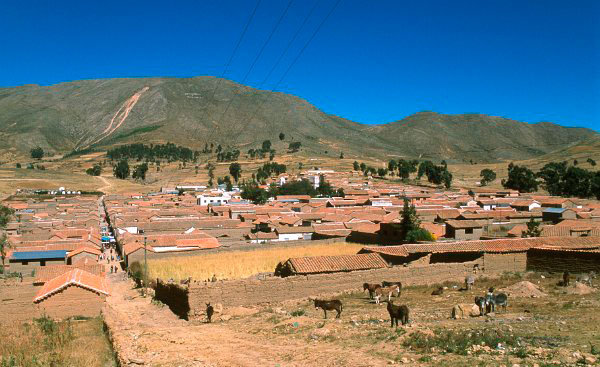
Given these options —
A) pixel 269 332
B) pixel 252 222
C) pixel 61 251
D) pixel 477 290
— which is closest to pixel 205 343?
pixel 269 332

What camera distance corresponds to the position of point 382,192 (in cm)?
9406

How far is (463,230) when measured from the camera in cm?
4272

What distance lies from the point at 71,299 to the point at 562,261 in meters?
20.2

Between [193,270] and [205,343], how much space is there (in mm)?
18902

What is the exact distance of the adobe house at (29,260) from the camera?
3531 centimetres

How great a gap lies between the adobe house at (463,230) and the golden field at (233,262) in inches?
314

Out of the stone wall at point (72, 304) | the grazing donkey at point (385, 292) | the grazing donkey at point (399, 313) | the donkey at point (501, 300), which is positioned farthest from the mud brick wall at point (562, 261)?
the stone wall at point (72, 304)

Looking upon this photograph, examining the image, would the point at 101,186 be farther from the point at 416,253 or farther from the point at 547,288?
the point at 547,288

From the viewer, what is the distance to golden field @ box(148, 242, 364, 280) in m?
29.8

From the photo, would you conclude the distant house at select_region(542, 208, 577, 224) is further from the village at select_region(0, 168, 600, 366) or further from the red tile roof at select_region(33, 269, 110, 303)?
the red tile roof at select_region(33, 269, 110, 303)

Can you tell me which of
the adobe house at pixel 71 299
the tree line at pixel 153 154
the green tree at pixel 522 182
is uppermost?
the tree line at pixel 153 154

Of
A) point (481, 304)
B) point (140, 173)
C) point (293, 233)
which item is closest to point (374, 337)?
point (481, 304)

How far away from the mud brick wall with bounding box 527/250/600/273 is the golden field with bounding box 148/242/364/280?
45.9 feet

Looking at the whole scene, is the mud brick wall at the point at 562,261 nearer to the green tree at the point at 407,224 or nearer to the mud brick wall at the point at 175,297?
the mud brick wall at the point at 175,297
